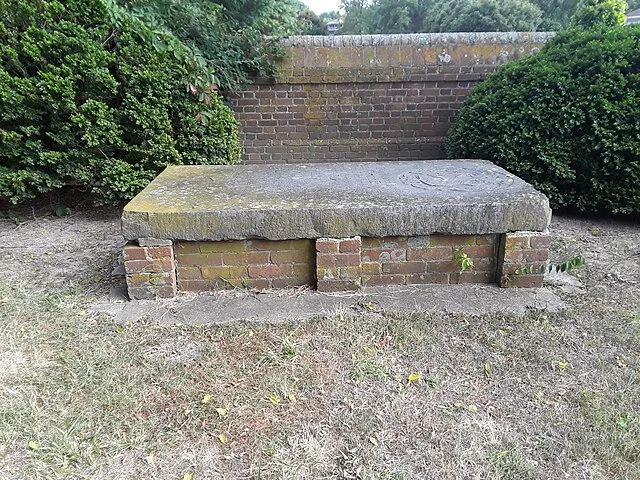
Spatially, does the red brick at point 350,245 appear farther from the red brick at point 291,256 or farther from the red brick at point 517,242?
the red brick at point 517,242

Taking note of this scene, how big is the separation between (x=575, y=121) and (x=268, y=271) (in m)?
3.10

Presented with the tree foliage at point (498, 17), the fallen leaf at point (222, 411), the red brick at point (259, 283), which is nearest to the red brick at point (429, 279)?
the red brick at point (259, 283)

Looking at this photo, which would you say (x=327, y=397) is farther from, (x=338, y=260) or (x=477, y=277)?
(x=477, y=277)

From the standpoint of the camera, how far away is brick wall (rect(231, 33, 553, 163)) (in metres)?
5.61

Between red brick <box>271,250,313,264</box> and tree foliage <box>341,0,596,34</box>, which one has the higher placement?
tree foliage <box>341,0,596,34</box>

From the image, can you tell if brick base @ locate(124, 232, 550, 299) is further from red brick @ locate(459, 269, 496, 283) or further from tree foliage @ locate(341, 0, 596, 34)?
tree foliage @ locate(341, 0, 596, 34)

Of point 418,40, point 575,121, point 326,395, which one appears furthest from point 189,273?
point 418,40

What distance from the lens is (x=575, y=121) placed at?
384 centimetres

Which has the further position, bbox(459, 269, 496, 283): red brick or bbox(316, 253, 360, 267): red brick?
bbox(459, 269, 496, 283): red brick

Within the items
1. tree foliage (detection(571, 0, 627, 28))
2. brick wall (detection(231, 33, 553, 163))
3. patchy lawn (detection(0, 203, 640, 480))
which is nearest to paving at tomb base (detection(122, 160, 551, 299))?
patchy lawn (detection(0, 203, 640, 480))

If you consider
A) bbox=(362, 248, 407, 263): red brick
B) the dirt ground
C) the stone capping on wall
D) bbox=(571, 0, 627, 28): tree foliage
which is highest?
bbox=(571, 0, 627, 28): tree foliage

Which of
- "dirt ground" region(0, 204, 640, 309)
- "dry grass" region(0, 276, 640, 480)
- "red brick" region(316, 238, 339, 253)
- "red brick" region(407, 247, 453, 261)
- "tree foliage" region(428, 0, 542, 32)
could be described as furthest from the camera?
"tree foliage" region(428, 0, 542, 32)

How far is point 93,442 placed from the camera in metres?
1.55

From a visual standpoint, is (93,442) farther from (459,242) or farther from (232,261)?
(459,242)
